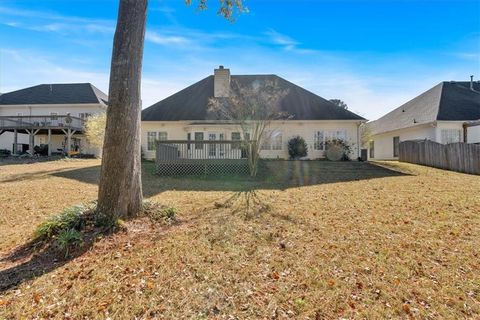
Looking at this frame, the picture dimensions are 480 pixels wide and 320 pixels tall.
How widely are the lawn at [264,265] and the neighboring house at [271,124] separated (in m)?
11.9

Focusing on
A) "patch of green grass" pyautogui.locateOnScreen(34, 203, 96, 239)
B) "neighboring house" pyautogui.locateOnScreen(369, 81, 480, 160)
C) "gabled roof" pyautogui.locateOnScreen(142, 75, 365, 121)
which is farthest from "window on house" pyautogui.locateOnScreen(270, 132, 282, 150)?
"patch of green grass" pyautogui.locateOnScreen(34, 203, 96, 239)

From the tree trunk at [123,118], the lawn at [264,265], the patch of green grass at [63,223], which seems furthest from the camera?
the tree trunk at [123,118]

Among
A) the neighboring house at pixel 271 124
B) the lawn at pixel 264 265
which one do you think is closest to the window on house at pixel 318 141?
the neighboring house at pixel 271 124

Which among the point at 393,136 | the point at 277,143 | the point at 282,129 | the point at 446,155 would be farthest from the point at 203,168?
the point at 393,136

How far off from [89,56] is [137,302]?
12420mm

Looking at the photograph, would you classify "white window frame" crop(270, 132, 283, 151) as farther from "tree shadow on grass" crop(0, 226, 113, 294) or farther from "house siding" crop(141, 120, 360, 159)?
"tree shadow on grass" crop(0, 226, 113, 294)

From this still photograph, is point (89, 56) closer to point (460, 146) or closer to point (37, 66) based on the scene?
point (37, 66)

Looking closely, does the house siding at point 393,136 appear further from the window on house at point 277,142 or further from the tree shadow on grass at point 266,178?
the window on house at point 277,142

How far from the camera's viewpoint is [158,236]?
4.23 meters

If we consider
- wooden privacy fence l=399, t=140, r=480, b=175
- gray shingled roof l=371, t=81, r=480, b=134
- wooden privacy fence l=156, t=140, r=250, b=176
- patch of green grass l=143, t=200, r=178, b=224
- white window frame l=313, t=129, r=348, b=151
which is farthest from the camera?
gray shingled roof l=371, t=81, r=480, b=134

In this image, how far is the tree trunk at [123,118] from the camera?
14.4 ft

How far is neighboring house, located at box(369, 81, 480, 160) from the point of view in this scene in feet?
59.4

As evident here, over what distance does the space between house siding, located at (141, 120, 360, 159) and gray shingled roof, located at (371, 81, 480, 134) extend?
20.4 ft

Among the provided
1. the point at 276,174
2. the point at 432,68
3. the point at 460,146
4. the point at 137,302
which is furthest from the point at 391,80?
the point at 137,302
